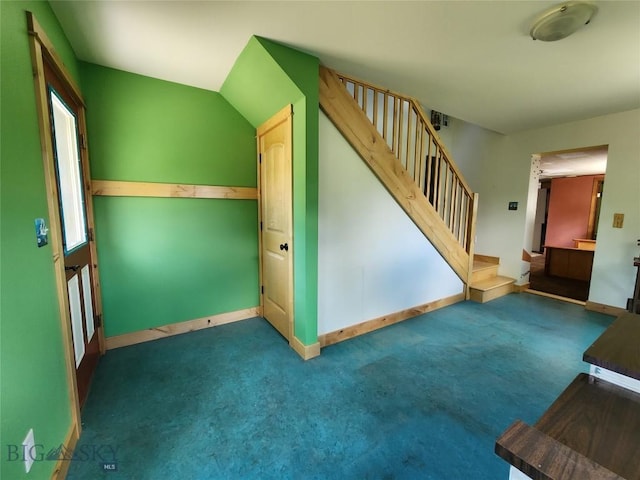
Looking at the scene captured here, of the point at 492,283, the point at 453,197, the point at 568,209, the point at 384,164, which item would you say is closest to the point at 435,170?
the point at 453,197

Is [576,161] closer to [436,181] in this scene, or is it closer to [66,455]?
[436,181]

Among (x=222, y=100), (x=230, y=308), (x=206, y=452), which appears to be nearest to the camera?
(x=206, y=452)

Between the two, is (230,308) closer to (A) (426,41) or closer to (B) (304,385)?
(B) (304,385)

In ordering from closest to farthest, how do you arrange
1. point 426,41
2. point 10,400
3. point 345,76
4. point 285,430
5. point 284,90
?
point 10,400 < point 285,430 < point 426,41 < point 284,90 < point 345,76

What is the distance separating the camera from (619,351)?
2.76 feet

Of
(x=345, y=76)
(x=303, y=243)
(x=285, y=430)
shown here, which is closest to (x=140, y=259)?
(x=303, y=243)

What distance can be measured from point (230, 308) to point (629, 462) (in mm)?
2979

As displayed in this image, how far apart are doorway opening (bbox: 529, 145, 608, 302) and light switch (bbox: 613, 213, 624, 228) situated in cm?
27

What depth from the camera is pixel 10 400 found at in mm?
965

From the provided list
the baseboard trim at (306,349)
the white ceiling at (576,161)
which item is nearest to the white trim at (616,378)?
the baseboard trim at (306,349)

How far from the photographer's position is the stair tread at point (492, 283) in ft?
12.5

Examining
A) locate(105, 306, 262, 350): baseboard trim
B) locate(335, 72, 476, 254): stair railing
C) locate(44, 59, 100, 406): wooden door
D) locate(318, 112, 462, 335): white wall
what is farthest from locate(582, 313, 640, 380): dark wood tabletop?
locate(105, 306, 262, 350): baseboard trim

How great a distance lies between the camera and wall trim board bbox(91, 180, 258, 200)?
7.47ft

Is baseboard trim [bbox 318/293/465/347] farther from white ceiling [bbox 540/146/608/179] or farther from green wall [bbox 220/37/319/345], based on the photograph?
white ceiling [bbox 540/146/608/179]
